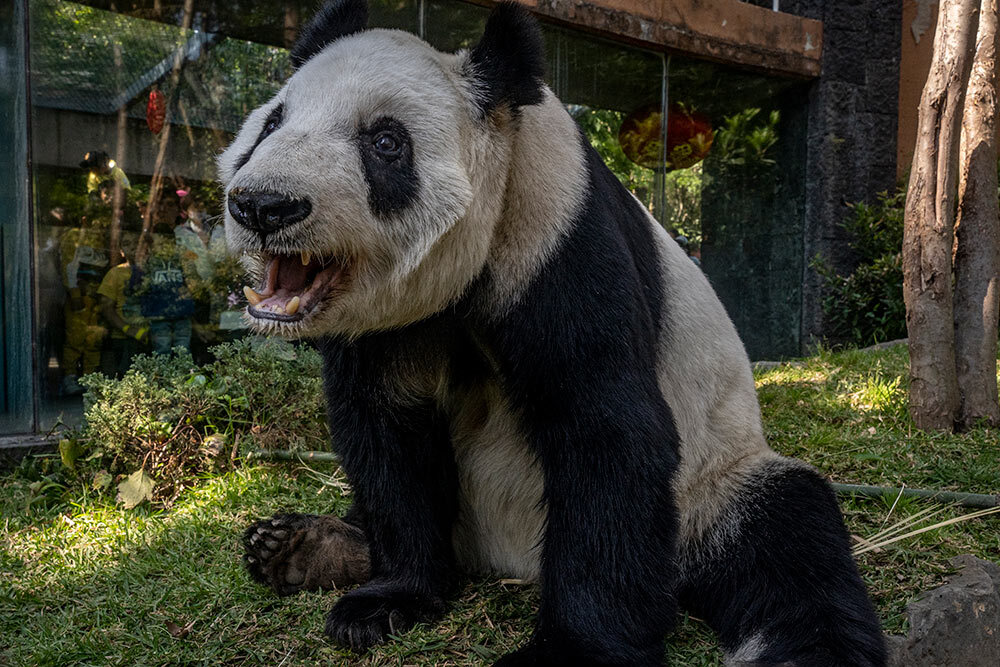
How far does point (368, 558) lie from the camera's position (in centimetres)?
288

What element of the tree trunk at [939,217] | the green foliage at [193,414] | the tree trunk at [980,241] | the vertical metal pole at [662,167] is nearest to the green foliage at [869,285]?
the vertical metal pole at [662,167]

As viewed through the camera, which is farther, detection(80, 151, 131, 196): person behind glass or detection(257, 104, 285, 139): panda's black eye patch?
detection(80, 151, 131, 196): person behind glass

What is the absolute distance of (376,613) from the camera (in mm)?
2484

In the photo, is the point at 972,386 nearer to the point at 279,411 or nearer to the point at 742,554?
the point at 742,554

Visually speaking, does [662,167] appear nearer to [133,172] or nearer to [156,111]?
[156,111]

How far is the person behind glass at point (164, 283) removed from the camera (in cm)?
545

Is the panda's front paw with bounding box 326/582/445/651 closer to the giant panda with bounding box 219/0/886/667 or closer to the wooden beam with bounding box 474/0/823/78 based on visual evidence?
the giant panda with bounding box 219/0/886/667

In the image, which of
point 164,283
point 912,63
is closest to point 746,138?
point 912,63

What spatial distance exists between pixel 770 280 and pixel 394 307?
710 cm

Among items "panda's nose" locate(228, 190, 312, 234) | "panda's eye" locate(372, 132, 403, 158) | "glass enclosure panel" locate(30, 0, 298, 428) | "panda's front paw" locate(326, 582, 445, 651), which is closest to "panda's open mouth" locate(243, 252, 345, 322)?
"panda's nose" locate(228, 190, 312, 234)

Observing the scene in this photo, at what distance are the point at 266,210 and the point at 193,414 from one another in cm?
281

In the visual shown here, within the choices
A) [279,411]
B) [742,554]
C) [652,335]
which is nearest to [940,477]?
[742,554]

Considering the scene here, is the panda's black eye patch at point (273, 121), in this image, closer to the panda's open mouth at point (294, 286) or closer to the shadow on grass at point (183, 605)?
the panda's open mouth at point (294, 286)

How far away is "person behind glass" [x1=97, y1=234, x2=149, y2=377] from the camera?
5305 millimetres
